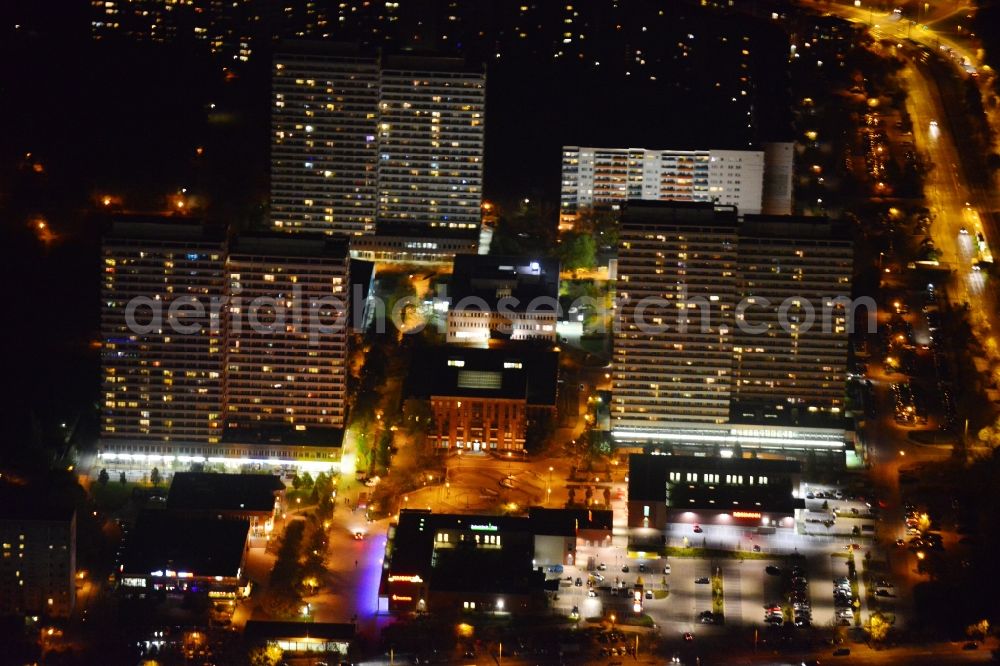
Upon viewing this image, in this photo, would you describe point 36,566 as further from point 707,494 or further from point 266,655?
point 707,494

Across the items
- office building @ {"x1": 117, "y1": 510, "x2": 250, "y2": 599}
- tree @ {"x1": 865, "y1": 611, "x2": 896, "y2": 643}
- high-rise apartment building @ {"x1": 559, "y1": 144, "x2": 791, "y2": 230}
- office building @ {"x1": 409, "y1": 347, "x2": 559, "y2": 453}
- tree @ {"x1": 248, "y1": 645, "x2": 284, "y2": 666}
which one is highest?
high-rise apartment building @ {"x1": 559, "y1": 144, "x2": 791, "y2": 230}

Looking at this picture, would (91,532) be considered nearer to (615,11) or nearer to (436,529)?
(436,529)

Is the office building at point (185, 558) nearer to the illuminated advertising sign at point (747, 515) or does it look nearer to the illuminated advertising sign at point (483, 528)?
the illuminated advertising sign at point (483, 528)

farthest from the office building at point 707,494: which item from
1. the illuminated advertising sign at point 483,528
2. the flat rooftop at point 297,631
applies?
the flat rooftop at point 297,631

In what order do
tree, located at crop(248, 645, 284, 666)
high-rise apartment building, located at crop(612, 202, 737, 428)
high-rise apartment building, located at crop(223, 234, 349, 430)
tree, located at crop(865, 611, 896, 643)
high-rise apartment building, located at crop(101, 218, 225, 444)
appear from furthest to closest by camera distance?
1. high-rise apartment building, located at crop(612, 202, 737, 428)
2. high-rise apartment building, located at crop(223, 234, 349, 430)
3. high-rise apartment building, located at crop(101, 218, 225, 444)
4. tree, located at crop(865, 611, 896, 643)
5. tree, located at crop(248, 645, 284, 666)

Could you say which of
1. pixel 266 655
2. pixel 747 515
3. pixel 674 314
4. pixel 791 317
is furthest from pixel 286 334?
pixel 791 317

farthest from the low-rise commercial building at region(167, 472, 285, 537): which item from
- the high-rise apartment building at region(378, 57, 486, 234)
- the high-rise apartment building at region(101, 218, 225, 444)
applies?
the high-rise apartment building at region(378, 57, 486, 234)

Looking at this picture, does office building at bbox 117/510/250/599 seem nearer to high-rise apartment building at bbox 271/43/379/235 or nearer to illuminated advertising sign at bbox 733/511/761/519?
illuminated advertising sign at bbox 733/511/761/519
